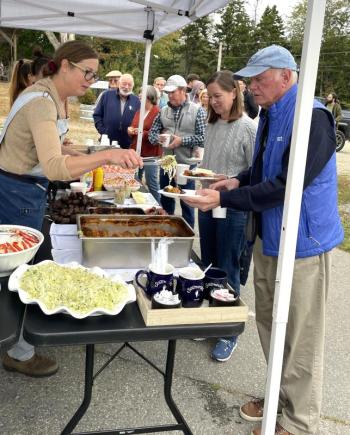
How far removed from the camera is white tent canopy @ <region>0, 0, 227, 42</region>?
3.52 m

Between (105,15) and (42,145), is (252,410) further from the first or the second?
(105,15)

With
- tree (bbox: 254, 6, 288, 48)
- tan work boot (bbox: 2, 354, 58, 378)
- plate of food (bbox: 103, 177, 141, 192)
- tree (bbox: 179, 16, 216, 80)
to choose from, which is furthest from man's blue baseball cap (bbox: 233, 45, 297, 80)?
tree (bbox: 254, 6, 288, 48)

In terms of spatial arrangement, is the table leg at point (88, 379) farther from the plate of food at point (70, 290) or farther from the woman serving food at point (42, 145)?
the woman serving food at point (42, 145)

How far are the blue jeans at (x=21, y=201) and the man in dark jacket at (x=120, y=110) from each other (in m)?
3.78

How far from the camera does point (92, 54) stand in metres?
2.19

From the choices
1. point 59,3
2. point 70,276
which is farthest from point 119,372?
point 59,3

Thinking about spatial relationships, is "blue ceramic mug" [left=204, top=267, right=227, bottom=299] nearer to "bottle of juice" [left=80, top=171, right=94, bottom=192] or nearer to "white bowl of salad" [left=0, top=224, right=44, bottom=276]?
"white bowl of salad" [left=0, top=224, right=44, bottom=276]

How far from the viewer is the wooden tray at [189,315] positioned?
60.7 inches

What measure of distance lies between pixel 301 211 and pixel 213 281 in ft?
1.72

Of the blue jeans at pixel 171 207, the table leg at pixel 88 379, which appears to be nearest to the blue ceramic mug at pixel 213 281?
the table leg at pixel 88 379

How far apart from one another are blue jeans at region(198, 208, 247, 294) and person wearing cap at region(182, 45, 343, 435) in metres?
0.72

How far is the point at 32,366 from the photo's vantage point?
8.31ft

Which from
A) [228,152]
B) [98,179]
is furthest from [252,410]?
[98,179]

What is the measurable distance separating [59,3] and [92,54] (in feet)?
7.02
